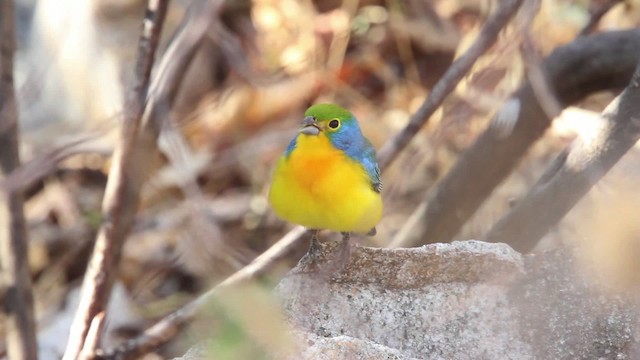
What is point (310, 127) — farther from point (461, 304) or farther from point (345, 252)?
point (461, 304)

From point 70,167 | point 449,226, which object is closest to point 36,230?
point 70,167

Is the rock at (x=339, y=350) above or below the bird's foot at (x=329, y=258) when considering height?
below

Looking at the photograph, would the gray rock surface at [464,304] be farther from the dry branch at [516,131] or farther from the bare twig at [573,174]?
the dry branch at [516,131]

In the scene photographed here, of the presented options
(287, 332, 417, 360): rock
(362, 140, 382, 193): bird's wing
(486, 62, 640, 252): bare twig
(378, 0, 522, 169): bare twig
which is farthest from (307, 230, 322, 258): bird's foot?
(486, 62, 640, 252): bare twig

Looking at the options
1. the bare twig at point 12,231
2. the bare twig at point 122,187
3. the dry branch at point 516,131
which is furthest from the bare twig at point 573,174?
the bare twig at point 12,231

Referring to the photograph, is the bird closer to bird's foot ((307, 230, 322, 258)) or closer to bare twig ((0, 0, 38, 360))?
bird's foot ((307, 230, 322, 258))

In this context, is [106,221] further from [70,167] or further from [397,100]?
[397,100]
